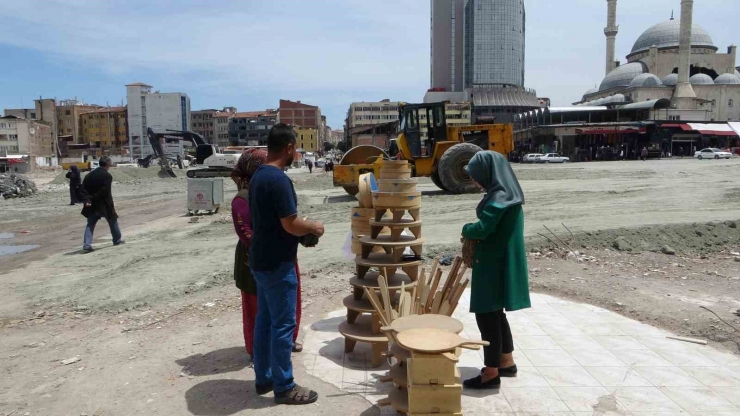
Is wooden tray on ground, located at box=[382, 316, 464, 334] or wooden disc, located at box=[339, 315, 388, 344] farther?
wooden disc, located at box=[339, 315, 388, 344]

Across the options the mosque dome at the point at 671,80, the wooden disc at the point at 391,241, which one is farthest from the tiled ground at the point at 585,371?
the mosque dome at the point at 671,80

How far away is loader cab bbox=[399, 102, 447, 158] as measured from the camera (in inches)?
658

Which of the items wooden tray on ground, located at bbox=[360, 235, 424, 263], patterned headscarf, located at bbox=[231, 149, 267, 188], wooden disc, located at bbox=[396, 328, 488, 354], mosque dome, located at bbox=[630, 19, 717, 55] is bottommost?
wooden disc, located at bbox=[396, 328, 488, 354]

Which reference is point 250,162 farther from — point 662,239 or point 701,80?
point 701,80

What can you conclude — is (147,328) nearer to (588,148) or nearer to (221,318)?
(221,318)

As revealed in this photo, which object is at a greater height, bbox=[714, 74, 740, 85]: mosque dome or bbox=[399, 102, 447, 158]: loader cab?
bbox=[714, 74, 740, 85]: mosque dome

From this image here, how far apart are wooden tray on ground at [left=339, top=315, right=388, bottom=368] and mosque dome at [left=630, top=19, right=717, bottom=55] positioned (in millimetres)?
82544

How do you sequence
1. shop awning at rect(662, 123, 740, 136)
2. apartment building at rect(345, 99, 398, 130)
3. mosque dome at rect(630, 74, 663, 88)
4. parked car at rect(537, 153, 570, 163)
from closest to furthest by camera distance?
parked car at rect(537, 153, 570, 163), shop awning at rect(662, 123, 740, 136), mosque dome at rect(630, 74, 663, 88), apartment building at rect(345, 99, 398, 130)

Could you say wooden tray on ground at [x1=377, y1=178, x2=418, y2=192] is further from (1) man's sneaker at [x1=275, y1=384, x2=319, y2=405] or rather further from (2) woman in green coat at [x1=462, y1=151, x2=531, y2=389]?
(1) man's sneaker at [x1=275, y1=384, x2=319, y2=405]

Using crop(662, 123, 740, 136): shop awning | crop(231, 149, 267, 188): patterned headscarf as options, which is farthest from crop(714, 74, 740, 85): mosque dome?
crop(231, 149, 267, 188): patterned headscarf

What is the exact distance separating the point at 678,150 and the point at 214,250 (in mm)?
52529

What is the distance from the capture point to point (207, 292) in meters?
6.64

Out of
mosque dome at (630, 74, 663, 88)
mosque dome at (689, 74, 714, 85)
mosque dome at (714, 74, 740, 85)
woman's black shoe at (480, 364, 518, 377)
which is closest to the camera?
woman's black shoe at (480, 364, 518, 377)

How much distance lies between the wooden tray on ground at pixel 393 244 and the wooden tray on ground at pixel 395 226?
0.04 m
